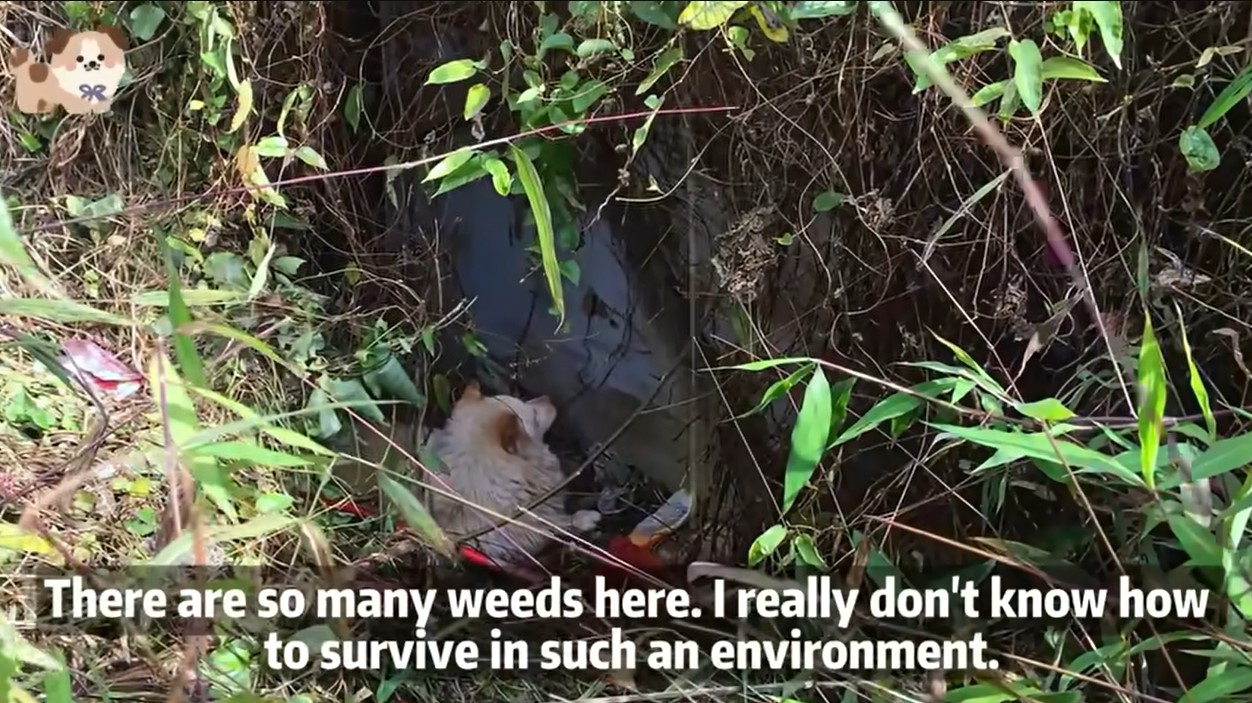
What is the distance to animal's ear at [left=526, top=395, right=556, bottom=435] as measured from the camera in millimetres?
1023

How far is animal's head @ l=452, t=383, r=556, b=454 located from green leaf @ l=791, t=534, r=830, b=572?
31cm

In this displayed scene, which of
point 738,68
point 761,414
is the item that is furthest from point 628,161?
point 761,414

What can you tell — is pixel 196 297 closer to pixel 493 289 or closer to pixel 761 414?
pixel 493 289

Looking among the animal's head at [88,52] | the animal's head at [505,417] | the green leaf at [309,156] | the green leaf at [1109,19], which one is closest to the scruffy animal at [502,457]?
the animal's head at [505,417]

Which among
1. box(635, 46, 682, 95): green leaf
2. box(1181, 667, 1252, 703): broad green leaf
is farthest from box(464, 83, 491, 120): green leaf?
box(1181, 667, 1252, 703): broad green leaf

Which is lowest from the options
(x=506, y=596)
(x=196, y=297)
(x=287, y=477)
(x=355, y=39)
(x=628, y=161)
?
(x=506, y=596)

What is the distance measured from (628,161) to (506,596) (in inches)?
16.8

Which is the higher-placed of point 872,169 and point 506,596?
point 872,169

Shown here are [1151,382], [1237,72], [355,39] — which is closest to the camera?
[1151,382]

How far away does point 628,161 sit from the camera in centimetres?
90

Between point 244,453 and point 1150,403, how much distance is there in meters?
0.64

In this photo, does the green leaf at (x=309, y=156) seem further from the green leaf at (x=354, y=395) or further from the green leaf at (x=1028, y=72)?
the green leaf at (x=1028, y=72)

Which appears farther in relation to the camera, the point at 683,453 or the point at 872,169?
the point at 683,453

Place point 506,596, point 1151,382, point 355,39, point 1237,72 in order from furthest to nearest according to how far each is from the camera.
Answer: point 355,39 → point 506,596 → point 1237,72 → point 1151,382
